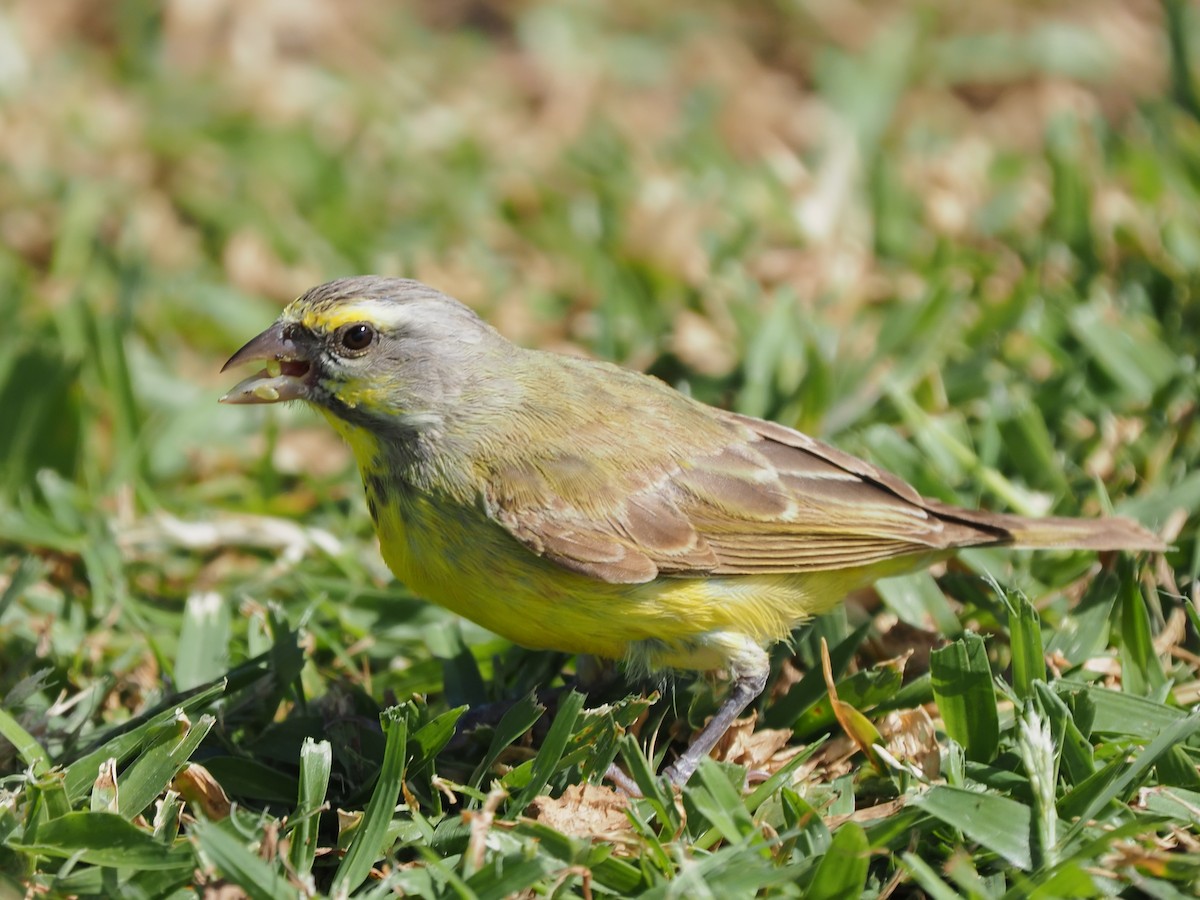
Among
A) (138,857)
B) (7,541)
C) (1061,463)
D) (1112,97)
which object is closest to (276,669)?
(138,857)

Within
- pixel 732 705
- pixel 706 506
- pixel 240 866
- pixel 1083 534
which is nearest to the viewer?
pixel 240 866

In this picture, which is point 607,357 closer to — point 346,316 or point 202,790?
point 346,316

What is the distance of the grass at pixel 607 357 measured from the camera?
11.4ft

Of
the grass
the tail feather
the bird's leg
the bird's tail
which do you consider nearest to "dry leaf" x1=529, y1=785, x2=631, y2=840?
the grass

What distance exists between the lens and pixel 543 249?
6777 mm

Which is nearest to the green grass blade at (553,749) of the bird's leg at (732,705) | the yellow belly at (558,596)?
the yellow belly at (558,596)

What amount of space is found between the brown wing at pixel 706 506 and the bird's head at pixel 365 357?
0.35 meters

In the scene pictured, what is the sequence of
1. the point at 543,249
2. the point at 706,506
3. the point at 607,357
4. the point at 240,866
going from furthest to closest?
the point at 543,249 < the point at 607,357 < the point at 706,506 < the point at 240,866

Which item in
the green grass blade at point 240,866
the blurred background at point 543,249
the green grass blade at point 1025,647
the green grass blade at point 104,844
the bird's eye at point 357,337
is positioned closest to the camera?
the green grass blade at point 240,866

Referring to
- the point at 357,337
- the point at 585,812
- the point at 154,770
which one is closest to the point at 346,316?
the point at 357,337

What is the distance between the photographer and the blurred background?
16.1 ft

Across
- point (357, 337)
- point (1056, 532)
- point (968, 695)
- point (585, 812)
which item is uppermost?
point (357, 337)

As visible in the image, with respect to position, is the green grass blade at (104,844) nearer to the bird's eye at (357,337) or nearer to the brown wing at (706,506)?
the brown wing at (706,506)

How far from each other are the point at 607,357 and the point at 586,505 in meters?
2.05
